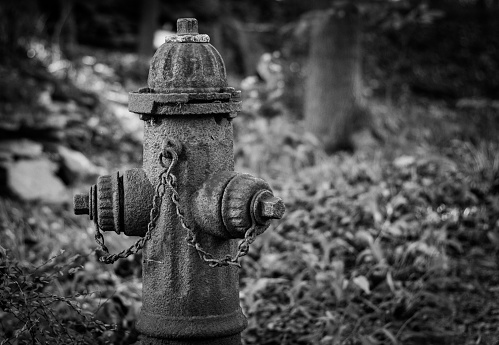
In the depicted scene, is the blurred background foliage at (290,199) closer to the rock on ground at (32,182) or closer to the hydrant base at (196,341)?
the rock on ground at (32,182)

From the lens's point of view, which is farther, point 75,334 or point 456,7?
point 456,7

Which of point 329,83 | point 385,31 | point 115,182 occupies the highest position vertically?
point 385,31

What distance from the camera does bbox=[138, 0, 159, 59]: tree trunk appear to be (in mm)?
9938

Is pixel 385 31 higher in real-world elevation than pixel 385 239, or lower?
higher

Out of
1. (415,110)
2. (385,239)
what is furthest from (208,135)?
(415,110)

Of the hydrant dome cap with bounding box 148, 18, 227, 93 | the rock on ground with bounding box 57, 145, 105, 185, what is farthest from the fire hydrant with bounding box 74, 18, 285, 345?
the rock on ground with bounding box 57, 145, 105, 185

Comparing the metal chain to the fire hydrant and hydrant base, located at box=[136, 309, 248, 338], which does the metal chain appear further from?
hydrant base, located at box=[136, 309, 248, 338]

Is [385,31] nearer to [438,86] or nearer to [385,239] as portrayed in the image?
[438,86]

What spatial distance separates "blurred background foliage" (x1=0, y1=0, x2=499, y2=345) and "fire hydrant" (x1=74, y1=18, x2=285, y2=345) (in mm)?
271

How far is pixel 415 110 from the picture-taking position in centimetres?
855

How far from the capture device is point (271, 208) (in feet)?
7.43

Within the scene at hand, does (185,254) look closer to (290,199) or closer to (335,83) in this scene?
(290,199)

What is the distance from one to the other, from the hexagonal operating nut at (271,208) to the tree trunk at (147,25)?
7962 millimetres

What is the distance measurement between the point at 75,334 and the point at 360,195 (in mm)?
2604
